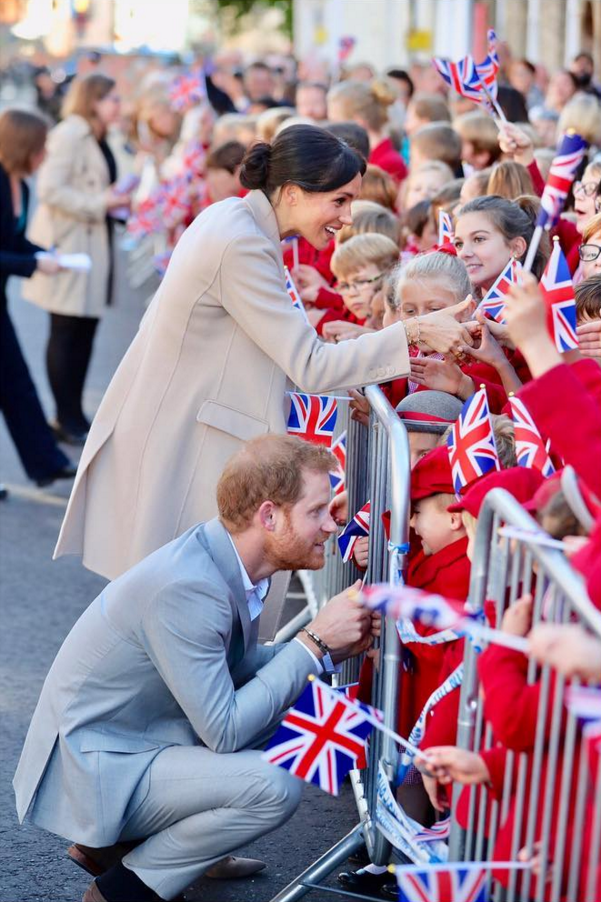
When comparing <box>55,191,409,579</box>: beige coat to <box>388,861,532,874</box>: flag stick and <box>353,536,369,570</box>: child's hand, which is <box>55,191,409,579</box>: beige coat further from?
<box>388,861,532,874</box>: flag stick

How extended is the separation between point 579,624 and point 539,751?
0.30 meters

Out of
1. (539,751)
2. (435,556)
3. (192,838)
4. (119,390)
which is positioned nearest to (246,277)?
(119,390)

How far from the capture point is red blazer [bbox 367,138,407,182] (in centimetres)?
934

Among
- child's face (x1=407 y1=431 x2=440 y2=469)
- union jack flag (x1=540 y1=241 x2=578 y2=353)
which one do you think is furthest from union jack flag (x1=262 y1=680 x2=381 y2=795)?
child's face (x1=407 y1=431 x2=440 y2=469)

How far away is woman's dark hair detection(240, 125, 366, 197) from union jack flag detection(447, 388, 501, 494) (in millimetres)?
973

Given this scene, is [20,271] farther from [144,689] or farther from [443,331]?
[144,689]

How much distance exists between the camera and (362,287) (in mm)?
6246

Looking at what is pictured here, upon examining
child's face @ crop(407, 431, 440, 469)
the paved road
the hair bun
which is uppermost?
the hair bun

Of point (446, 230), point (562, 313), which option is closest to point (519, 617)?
point (562, 313)

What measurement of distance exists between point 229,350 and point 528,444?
1.08 metres

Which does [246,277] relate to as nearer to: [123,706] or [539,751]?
[123,706]

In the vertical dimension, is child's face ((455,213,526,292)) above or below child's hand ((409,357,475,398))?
above

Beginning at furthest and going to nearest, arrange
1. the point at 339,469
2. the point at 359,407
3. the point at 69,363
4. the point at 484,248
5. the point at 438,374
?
the point at 69,363
the point at 484,248
the point at 339,469
the point at 359,407
the point at 438,374

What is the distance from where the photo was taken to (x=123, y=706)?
3639mm
